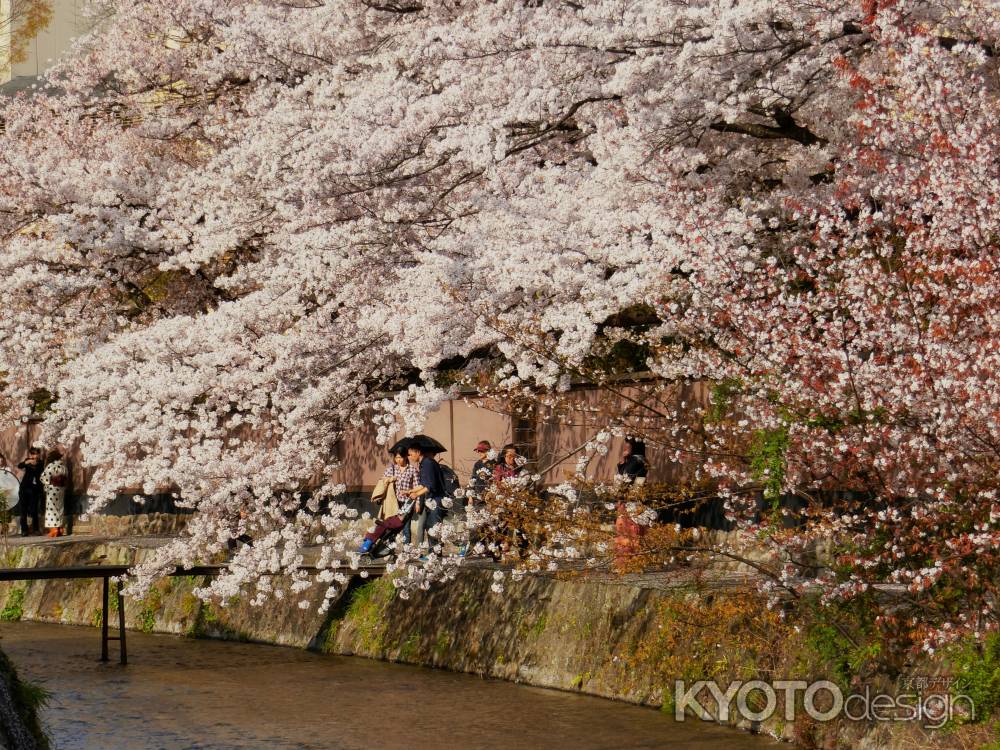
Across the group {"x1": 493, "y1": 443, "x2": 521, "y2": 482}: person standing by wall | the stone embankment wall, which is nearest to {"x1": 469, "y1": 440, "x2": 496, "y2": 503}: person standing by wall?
{"x1": 493, "y1": 443, "x2": 521, "y2": 482}: person standing by wall

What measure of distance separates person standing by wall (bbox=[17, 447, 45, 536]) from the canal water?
336 inches

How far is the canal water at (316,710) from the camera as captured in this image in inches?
473

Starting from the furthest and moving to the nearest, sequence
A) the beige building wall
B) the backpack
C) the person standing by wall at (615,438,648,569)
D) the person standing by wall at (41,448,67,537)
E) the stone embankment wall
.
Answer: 1. the beige building wall
2. the person standing by wall at (41,448,67,537)
3. the backpack
4. the person standing by wall at (615,438,648,569)
5. the stone embankment wall

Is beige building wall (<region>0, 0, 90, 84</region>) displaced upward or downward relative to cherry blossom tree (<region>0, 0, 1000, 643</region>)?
upward

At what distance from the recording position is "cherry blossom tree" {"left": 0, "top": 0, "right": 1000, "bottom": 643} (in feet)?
32.1

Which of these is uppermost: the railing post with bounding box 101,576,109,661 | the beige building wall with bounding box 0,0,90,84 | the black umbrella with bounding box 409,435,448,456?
the beige building wall with bounding box 0,0,90,84

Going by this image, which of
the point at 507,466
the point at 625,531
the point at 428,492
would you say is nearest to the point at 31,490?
the point at 428,492

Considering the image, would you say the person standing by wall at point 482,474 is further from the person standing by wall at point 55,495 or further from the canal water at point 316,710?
the person standing by wall at point 55,495

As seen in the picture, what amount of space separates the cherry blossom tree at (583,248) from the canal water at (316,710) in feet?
4.29

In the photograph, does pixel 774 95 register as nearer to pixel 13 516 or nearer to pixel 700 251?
pixel 700 251

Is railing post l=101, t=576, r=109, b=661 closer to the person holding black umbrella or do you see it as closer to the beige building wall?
the person holding black umbrella

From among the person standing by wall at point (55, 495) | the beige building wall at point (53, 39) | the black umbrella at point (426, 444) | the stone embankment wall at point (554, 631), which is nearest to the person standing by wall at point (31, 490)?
the person standing by wall at point (55, 495)

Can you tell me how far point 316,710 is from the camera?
1370cm

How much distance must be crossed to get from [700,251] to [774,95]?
1.73 meters
